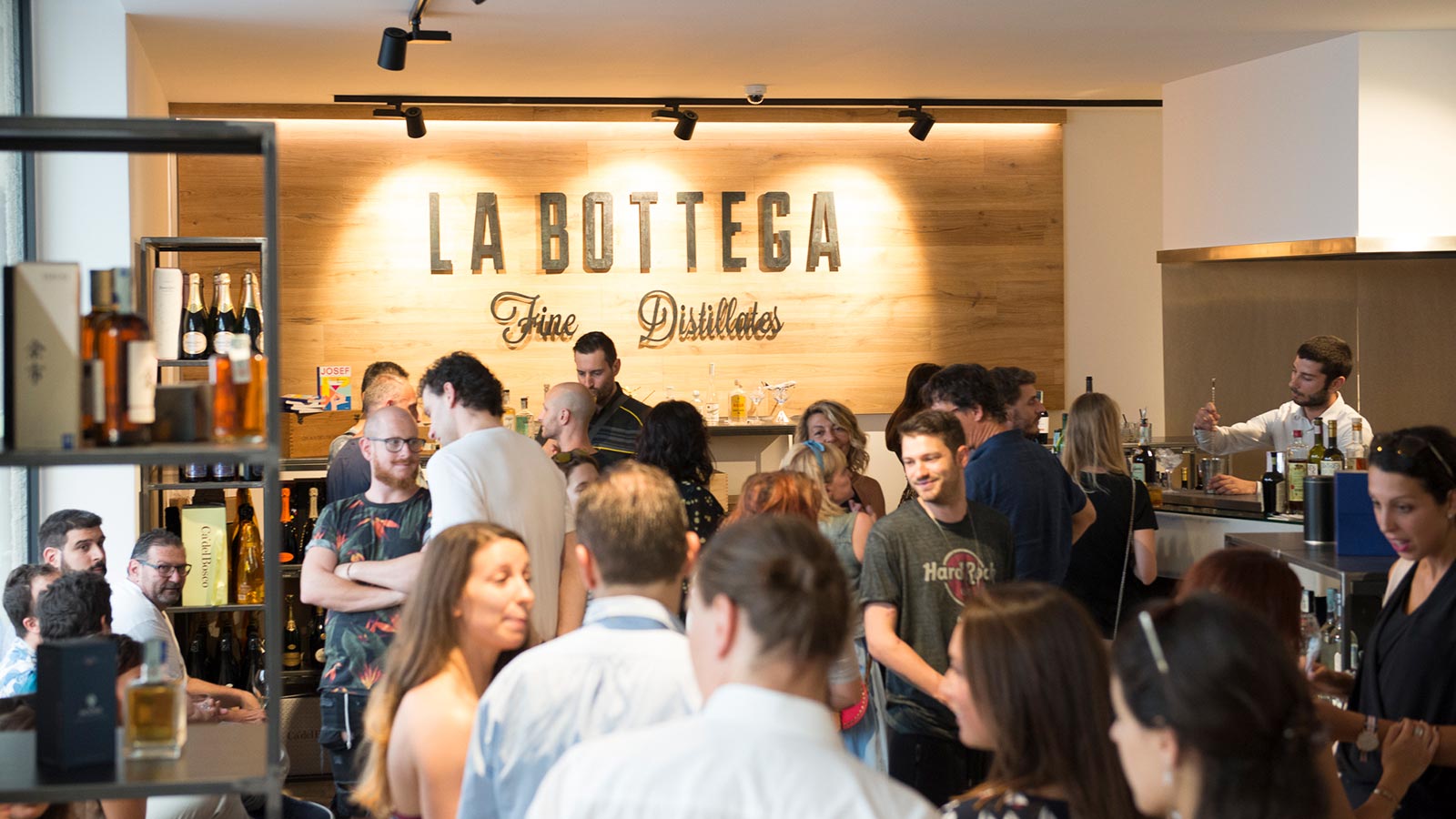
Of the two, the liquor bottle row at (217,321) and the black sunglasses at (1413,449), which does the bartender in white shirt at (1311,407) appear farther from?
the liquor bottle row at (217,321)

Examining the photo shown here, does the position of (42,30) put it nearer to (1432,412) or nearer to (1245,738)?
(1245,738)

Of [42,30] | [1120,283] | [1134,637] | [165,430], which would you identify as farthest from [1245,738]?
[1120,283]

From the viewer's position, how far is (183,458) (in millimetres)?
1935

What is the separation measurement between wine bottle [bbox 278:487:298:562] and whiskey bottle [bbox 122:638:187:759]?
3.85 meters

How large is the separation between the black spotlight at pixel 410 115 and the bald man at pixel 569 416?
3.22m

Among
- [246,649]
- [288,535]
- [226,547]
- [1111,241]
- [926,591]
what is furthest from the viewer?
[1111,241]

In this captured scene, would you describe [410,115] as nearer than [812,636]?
No

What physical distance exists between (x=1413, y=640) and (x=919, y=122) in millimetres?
5592

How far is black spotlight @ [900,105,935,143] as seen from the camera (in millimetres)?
7910

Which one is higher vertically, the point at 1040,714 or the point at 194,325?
the point at 194,325

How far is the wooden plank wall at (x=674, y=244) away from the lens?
7945 mm

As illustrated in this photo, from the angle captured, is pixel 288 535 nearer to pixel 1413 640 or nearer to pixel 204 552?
pixel 204 552

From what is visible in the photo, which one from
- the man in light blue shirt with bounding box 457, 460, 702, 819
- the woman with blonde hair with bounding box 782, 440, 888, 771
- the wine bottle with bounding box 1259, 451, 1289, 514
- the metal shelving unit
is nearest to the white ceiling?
the wine bottle with bounding box 1259, 451, 1289, 514

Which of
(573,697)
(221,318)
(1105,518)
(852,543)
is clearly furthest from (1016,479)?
(221,318)
